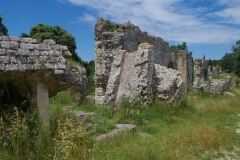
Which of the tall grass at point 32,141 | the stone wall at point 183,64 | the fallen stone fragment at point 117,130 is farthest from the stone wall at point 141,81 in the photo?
the stone wall at point 183,64

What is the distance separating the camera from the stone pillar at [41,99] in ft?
16.9

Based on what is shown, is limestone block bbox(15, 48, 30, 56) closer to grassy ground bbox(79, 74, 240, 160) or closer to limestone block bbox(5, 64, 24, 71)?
limestone block bbox(5, 64, 24, 71)

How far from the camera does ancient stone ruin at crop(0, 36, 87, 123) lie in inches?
180

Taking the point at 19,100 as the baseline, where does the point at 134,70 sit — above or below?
above

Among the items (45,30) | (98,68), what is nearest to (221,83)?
(98,68)

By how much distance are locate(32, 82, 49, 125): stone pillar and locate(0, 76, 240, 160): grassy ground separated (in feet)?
0.82

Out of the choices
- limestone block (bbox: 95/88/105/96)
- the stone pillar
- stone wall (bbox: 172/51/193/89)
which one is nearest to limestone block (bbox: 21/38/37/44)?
the stone pillar

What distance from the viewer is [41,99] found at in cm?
522

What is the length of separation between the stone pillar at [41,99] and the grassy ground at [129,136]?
251 mm

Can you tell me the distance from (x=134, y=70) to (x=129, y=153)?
205 inches

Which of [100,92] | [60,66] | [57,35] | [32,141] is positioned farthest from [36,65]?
[57,35]

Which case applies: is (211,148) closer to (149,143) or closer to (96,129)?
(149,143)

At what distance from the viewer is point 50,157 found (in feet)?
13.7

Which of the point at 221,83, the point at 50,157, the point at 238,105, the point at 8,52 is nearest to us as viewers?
the point at 50,157
